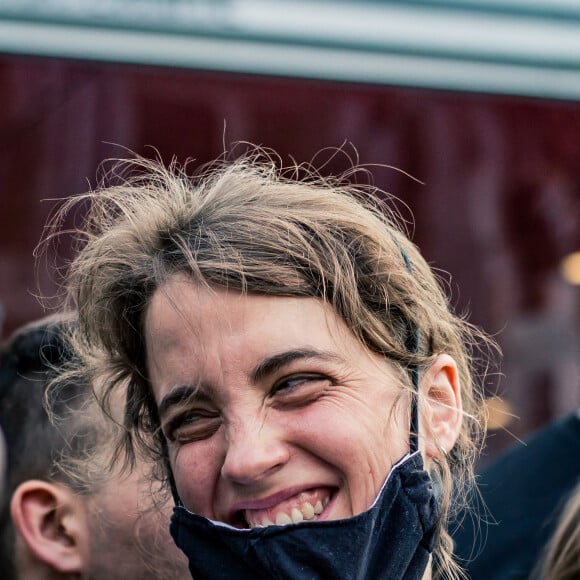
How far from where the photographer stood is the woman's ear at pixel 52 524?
2172 millimetres

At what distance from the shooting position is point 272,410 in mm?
1564

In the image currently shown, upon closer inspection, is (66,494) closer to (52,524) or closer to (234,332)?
(52,524)

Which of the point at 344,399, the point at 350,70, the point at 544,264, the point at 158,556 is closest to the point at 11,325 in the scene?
the point at 350,70

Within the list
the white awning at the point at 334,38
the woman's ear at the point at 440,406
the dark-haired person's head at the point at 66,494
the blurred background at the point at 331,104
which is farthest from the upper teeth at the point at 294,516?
the white awning at the point at 334,38

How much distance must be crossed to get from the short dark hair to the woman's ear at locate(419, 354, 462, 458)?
0.83 m

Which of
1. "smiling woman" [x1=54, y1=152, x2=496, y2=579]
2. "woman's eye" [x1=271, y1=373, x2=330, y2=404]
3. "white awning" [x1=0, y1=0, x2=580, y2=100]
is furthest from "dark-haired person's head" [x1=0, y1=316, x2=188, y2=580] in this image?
"white awning" [x1=0, y1=0, x2=580, y2=100]

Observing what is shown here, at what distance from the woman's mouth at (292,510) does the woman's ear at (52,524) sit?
76cm

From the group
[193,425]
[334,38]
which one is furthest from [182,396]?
[334,38]

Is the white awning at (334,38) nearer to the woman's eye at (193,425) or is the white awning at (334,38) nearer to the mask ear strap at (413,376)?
the mask ear strap at (413,376)

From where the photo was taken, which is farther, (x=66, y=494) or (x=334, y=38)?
(x=334, y=38)

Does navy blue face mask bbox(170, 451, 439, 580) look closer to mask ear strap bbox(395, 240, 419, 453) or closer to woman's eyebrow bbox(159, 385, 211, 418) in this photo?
mask ear strap bbox(395, 240, 419, 453)

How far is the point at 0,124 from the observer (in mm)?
3871

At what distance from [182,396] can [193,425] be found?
51mm

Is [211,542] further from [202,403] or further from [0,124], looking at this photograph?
[0,124]
